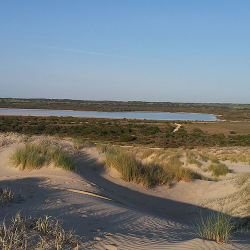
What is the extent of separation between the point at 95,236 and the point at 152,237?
40.3 inches

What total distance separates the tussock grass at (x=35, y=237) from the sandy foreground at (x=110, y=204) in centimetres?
32

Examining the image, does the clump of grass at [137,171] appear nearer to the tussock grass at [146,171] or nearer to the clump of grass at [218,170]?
the tussock grass at [146,171]

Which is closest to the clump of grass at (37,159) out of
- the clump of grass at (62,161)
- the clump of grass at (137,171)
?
the clump of grass at (62,161)

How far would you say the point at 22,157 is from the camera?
40.5 ft

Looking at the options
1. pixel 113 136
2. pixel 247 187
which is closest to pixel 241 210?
pixel 247 187

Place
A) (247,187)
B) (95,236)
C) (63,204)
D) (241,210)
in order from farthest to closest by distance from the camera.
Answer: (247,187) → (241,210) → (63,204) → (95,236)

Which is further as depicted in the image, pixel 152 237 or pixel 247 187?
pixel 247 187

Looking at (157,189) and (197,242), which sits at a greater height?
(197,242)

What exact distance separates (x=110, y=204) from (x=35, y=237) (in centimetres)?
350

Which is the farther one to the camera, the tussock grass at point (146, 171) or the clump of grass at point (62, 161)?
the tussock grass at point (146, 171)

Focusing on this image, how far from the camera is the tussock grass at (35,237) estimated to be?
4656 millimetres

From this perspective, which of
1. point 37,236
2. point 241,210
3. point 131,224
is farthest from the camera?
point 241,210

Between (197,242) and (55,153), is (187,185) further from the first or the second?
(197,242)

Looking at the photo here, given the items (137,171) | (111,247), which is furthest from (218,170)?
(111,247)
